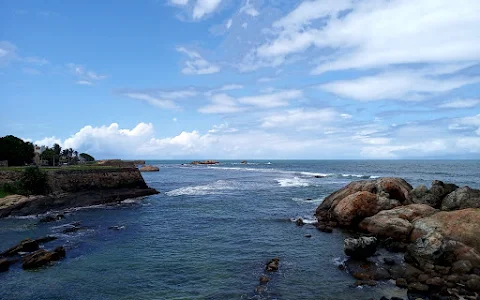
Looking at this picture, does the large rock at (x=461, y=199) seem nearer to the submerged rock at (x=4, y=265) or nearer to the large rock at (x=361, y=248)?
the large rock at (x=361, y=248)

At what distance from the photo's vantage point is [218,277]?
65.7ft

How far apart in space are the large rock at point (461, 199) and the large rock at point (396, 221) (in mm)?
2964

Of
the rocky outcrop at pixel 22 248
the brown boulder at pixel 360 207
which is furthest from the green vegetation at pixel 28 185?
the brown boulder at pixel 360 207

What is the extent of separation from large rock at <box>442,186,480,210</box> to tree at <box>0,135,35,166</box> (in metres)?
83.5

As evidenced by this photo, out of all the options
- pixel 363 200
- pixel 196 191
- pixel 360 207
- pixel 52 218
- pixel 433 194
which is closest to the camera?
pixel 360 207

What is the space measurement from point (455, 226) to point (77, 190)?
48902 millimetres

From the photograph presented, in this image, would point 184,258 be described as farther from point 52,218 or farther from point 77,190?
point 77,190

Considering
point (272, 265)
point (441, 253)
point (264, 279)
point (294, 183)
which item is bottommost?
point (264, 279)

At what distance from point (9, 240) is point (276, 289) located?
2490cm

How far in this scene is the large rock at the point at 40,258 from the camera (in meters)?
21.7

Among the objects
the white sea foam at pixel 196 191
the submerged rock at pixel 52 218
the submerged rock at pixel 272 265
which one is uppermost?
the white sea foam at pixel 196 191

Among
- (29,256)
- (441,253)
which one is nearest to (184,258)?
(29,256)

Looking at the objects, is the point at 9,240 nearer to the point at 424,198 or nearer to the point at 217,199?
the point at 217,199

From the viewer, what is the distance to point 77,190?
162 ft
